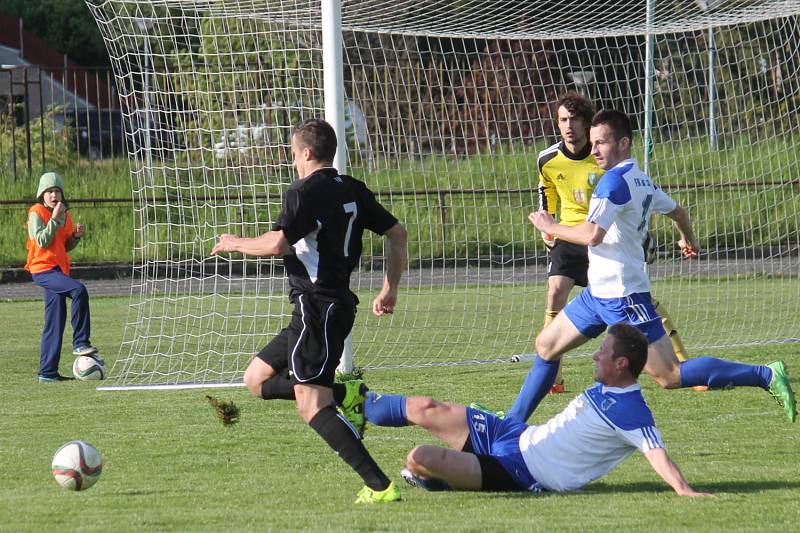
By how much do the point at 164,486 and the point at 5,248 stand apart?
17.9 metres

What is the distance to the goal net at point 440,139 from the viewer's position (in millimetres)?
11367

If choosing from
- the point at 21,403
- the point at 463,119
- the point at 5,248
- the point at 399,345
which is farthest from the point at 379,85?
the point at 5,248

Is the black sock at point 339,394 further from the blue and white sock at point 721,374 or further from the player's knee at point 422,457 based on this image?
the blue and white sock at point 721,374

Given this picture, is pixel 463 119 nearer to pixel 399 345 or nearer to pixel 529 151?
pixel 529 151

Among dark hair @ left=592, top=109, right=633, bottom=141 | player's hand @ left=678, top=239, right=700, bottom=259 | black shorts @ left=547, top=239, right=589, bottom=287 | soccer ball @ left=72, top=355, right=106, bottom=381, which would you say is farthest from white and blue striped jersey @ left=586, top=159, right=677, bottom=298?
soccer ball @ left=72, top=355, right=106, bottom=381

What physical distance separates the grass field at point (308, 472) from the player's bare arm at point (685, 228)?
1.16m

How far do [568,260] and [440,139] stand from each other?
519cm

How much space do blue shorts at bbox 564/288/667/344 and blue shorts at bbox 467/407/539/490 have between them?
923mm

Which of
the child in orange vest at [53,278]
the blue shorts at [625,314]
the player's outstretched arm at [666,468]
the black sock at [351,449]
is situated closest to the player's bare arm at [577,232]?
the blue shorts at [625,314]

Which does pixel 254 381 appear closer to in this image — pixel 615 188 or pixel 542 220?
pixel 542 220

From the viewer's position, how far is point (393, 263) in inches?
251

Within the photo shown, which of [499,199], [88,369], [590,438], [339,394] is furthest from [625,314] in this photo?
[499,199]

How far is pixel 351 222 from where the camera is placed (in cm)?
598

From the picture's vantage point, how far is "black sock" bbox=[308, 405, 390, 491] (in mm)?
5676
